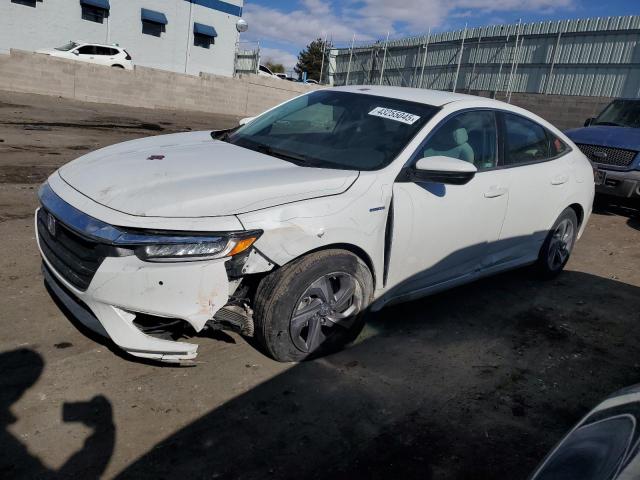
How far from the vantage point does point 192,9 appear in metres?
27.7

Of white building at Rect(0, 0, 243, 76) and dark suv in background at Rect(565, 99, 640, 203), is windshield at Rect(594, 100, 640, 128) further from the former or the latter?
white building at Rect(0, 0, 243, 76)

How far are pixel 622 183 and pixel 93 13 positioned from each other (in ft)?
78.2

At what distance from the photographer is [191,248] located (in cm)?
259

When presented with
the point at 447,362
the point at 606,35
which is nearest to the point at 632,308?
the point at 447,362

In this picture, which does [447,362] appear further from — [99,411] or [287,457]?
[99,411]

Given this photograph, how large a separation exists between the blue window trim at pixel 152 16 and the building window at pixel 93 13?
5.67 feet

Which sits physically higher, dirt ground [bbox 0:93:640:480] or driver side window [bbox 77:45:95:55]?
driver side window [bbox 77:45:95:55]

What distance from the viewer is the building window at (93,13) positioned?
78.8ft

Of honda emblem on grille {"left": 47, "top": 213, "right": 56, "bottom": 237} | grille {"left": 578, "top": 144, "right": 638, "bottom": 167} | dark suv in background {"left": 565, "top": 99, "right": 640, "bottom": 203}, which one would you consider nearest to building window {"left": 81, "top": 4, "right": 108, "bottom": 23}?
dark suv in background {"left": 565, "top": 99, "right": 640, "bottom": 203}

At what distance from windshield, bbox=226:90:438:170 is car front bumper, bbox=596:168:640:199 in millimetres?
5307

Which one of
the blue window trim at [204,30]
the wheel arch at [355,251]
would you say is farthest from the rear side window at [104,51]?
the wheel arch at [355,251]

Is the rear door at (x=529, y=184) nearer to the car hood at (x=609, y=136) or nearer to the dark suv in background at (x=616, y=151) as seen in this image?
the dark suv in background at (x=616, y=151)

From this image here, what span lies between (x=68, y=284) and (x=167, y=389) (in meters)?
0.73

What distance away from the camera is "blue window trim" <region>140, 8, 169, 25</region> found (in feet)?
84.4
